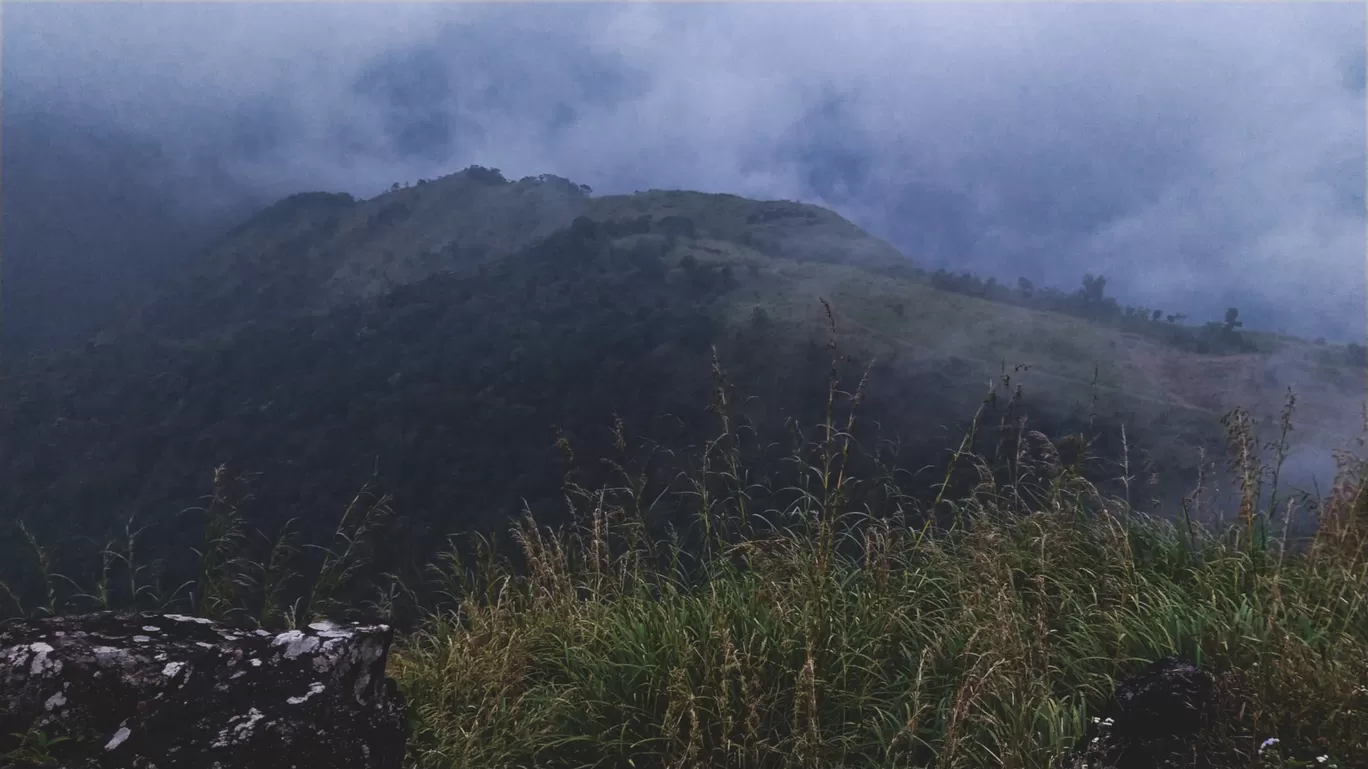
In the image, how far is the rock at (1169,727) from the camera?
2.28 meters

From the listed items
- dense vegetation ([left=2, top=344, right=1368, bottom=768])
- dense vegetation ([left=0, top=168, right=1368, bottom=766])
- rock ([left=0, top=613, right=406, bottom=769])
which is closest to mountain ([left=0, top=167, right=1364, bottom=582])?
dense vegetation ([left=0, top=168, right=1368, bottom=766])

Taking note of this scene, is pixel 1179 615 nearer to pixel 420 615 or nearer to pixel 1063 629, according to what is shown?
pixel 1063 629

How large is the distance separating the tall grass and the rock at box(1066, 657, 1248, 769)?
0.18 ft

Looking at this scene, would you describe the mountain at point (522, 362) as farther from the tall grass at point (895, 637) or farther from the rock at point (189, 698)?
the rock at point (189, 698)

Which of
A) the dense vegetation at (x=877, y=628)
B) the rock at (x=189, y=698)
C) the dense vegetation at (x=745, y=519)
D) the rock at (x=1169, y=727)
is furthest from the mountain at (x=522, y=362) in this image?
the rock at (x=1169, y=727)

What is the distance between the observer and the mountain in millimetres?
11320

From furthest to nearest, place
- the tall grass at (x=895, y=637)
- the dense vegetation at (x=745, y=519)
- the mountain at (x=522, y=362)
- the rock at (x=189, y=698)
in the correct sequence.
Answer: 1. the mountain at (x=522, y=362)
2. the dense vegetation at (x=745, y=519)
3. the tall grass at (x=895, y=637)
4. the rock at (x=189, y=698)

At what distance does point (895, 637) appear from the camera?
10.0 feet

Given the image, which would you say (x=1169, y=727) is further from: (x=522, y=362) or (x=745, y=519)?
(x=522, y=362)

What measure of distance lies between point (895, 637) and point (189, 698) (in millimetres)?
2282

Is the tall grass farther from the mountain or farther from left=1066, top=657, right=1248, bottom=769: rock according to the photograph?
the mountain

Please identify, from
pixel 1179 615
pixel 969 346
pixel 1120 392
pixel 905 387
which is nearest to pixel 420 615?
pixel 1179 615

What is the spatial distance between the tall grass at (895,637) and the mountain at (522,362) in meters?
0.79

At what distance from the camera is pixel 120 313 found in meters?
37.2
